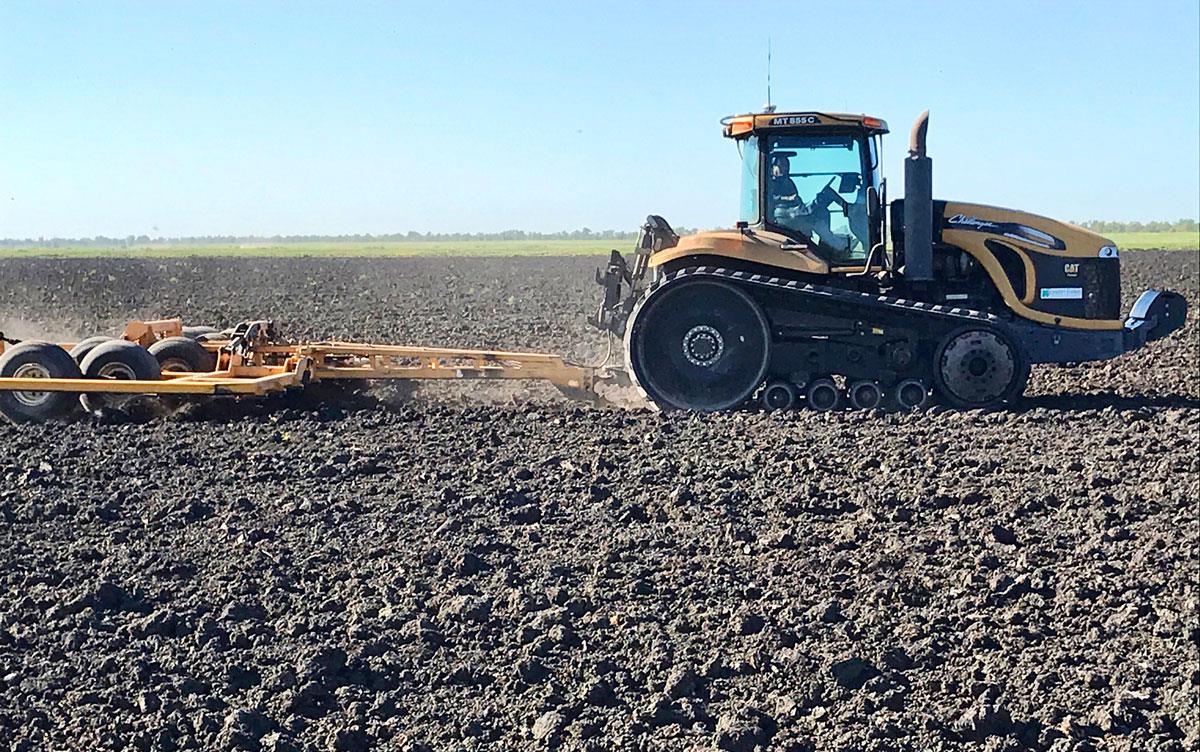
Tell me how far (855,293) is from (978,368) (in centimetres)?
127

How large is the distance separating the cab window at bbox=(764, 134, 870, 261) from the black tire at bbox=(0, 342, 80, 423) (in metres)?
6.30

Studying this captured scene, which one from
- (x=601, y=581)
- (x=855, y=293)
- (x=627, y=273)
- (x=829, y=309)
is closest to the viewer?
(x=601, y=581)

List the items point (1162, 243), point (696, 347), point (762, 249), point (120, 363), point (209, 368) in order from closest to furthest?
point (120, 363), point (762, 249), point (696, 347), point (209, 368), point (1162, 243)

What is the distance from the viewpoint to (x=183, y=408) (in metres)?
12.5

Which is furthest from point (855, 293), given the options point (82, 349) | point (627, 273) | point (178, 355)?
point (82, 349)

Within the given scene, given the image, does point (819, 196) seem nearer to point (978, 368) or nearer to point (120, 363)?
point (978, 368)

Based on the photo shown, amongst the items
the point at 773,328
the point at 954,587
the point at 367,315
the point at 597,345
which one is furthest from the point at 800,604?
the point at 367,315

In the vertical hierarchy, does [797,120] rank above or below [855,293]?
above

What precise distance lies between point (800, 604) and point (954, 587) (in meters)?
0.87

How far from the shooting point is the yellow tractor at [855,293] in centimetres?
1249

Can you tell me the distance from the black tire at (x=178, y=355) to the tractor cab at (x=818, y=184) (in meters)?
5.17

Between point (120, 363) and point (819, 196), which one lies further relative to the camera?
point (819, 196)

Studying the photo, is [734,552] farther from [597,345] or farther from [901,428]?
[597,345]

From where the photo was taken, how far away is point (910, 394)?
1266 cm
